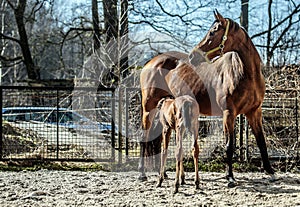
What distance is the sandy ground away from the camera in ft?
13.7

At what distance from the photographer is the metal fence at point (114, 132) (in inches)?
271

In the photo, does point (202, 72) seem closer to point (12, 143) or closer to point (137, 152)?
point (137, 152)

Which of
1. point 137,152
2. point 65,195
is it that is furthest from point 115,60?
point 65,195

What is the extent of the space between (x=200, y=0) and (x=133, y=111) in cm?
501

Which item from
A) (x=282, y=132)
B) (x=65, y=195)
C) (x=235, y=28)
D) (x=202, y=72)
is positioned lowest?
(x=65, y=195)

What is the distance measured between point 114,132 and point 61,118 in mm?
1390

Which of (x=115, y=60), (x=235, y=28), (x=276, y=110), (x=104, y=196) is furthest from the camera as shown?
(x=115, y=60)

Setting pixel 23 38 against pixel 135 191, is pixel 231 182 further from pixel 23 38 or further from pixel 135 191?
pixel 23 38

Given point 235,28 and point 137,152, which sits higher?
point 235,28

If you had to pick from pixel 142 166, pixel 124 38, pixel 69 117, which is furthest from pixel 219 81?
pixel 124 38

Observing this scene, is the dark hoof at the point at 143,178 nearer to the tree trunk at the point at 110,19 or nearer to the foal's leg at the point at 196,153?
the foal's leg at the point at 196,153

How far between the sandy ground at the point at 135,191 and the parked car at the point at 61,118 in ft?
5.70

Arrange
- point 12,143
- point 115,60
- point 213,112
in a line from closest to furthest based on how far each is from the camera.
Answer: point 213,112, point 12,143, point 115,60

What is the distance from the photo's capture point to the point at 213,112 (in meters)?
5.40
